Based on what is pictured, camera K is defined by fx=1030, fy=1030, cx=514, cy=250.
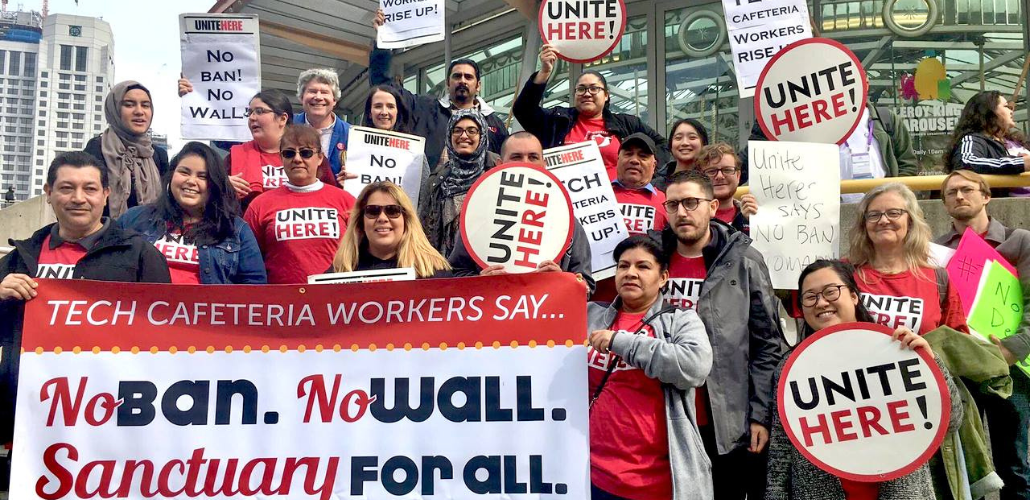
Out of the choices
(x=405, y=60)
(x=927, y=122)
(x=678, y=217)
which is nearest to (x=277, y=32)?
(x=405, y=60)

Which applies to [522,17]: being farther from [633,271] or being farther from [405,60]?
[633,271]

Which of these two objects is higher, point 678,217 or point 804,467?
point 678,217

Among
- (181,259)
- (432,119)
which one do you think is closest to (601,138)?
(432,119)

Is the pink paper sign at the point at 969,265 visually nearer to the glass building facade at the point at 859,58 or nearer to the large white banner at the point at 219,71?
the large white banner at the point at 219,71

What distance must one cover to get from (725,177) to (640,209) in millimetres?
506

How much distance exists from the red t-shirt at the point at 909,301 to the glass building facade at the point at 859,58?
677 centimetres

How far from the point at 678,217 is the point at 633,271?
518mm

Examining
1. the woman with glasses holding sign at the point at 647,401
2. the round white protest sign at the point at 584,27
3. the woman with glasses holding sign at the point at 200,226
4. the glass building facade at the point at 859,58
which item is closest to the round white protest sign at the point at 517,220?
the woman with glasses holding sign at the point at 647,401

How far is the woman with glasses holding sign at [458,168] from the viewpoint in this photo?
20.7 feet

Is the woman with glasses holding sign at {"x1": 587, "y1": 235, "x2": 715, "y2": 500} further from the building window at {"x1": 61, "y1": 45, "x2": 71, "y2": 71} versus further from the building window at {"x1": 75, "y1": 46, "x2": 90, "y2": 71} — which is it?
the building window at {"x1": 75, "y1": 46, "x2": 90, "y2": 71}

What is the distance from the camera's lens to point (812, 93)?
6375 mm

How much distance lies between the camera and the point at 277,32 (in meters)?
13.6

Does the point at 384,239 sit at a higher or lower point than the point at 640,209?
lower

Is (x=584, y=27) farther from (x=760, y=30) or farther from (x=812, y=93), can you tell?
(x=812, y=93)
